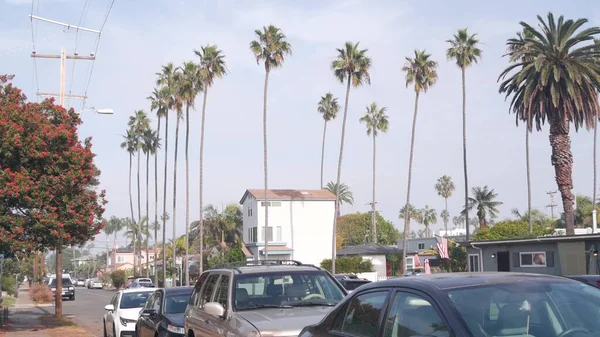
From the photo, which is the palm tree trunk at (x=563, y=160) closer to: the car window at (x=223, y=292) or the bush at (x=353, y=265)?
the bush at (x=353, y=265)

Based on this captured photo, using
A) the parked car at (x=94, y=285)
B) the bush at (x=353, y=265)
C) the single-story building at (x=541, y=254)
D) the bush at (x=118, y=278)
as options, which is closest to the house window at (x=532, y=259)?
the single-story building at (x=541, y=254)

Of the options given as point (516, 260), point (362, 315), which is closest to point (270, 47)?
point (516, 260)

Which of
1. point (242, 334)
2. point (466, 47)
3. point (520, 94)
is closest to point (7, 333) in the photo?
point (242, 334)

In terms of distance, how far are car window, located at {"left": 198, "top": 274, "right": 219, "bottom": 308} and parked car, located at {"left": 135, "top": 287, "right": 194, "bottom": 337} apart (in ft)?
7.92

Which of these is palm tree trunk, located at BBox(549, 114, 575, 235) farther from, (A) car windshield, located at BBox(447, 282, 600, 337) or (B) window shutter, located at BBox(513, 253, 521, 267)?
(A) car windshield, located at BBox(447, 282, 600, 337)

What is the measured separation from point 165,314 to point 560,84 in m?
33.2

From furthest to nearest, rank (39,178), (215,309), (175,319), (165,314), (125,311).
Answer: (39,178)
(125,311)
(165,314)
(175,319)
(215,309)

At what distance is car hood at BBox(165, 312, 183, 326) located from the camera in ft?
44.3

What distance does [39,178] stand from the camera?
2353cm

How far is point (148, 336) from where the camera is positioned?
15.0 m

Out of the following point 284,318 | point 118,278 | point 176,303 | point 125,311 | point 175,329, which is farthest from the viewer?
point 118,278

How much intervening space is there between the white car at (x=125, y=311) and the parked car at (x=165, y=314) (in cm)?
318

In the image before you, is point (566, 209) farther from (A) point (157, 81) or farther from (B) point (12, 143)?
(A) point (157, 81)

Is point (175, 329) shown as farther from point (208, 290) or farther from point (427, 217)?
point (427, 217)
